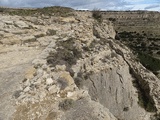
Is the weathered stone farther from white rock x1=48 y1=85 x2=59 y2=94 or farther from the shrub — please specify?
the shrub

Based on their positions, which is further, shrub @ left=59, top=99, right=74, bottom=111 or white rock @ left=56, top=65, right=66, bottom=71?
white rock @ left=56, top=65, right=66, bottom=71

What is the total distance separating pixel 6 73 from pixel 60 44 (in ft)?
14.4

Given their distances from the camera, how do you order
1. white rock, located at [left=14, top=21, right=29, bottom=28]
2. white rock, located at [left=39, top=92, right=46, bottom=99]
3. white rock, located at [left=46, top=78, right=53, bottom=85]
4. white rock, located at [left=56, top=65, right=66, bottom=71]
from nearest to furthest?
1. white rock, located at [left=39, top=92, right=46, bottom=99]
2. white rock, located at [left=46, top=78, right=53, bottom=85]
3. white rock, located at [left=56, top=65, right=66, bottom=71]
4. white rock, located at [left=14, top=21, right=29, bottom=28]

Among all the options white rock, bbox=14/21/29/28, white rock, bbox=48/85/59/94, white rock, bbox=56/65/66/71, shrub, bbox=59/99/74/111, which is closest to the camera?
shrub, bbox=59/99/74/111

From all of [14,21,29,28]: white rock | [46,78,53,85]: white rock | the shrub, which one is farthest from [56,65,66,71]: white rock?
[14,21,29,28]: white rock

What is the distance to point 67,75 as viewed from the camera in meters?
13.1

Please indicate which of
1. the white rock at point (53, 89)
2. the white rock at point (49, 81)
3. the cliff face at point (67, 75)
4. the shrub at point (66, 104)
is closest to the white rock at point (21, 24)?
the cliff face at point (67, 75)

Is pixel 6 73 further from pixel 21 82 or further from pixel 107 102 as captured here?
pixel 107 102

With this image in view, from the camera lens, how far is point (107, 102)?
18.2 m

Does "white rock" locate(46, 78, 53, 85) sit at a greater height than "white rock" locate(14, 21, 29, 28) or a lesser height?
lesser

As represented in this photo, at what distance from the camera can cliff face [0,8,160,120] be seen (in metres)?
11.1

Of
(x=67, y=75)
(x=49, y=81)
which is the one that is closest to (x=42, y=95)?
(x=49, y=81)

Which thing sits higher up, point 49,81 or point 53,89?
point 49,81

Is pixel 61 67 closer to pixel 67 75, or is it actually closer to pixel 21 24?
pixel 67 75
